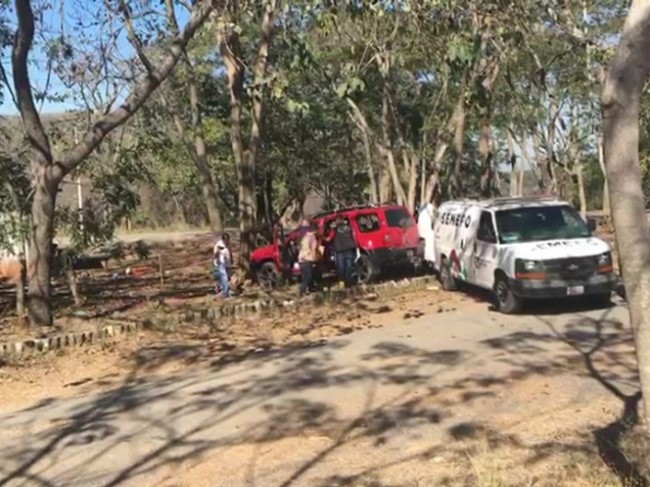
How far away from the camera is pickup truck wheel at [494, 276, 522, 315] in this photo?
46.2 feet

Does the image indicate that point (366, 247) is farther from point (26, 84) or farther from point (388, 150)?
point (26, 84)

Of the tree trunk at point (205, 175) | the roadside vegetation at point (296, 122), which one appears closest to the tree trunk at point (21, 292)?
the roadside vegetation at point (296, 122)

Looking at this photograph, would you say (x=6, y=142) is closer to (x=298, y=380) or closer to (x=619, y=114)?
(x=298, y=380)

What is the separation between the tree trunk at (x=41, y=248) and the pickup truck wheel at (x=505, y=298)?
23.6 ft

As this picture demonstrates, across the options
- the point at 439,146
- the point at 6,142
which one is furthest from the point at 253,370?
the point at 439,146

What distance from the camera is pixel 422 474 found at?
6.67 metres

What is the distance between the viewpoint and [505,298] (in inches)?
564

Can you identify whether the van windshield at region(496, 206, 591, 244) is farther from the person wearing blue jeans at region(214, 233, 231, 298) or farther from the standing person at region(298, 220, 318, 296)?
the person wearing blue jeans at region(214, 233, 231, 298)

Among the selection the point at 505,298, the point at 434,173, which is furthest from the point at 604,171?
the point at 434,173

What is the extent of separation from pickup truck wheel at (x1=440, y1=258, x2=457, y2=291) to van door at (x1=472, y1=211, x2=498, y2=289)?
1.41 m

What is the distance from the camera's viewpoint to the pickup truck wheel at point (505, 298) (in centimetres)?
1409

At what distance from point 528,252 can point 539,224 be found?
1028mm

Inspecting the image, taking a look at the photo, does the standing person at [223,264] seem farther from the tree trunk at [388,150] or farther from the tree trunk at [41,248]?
the tree trunk at [388,150]

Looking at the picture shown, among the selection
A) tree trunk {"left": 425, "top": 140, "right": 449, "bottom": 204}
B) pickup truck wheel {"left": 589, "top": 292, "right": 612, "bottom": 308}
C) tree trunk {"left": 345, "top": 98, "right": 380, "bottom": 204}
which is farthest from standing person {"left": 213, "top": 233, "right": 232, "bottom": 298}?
tree trunk {"left": 345, "top": 98, "right": 380, "bottom": 204}
